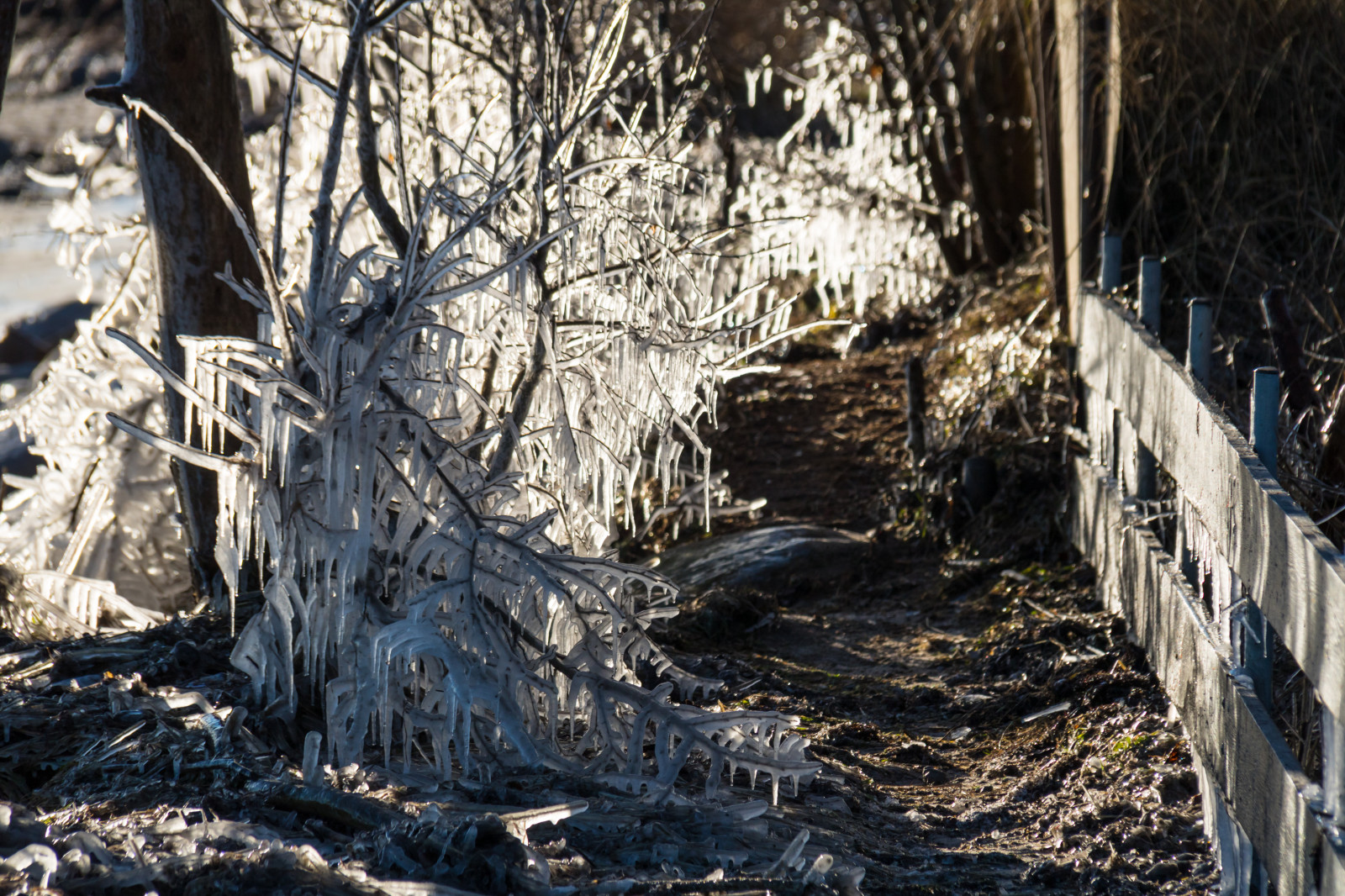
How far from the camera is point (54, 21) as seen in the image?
3456cm

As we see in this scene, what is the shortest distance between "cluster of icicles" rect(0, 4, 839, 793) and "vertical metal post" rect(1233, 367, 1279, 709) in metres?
1.22

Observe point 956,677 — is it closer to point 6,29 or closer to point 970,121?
point 6,29

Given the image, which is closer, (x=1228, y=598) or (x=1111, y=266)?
(x=1228, y=598)

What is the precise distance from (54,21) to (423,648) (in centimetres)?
3811

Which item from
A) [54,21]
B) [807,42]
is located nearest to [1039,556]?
[807,42]

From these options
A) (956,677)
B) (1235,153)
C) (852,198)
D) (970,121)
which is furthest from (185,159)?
(970,121)

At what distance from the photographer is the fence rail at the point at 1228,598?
2.39 metres

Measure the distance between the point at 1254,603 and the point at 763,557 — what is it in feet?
12.0

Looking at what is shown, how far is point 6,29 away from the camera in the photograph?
498 cm

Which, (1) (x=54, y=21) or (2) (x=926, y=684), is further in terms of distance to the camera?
(1) (x=54, y=21)

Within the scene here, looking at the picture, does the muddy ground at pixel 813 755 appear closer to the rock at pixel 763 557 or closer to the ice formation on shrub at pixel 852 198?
the rock at pixel 763 557

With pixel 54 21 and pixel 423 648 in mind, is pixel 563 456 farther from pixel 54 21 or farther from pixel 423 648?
pixel 54 21

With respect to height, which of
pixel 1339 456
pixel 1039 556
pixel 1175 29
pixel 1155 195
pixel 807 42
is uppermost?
pixel 807 42

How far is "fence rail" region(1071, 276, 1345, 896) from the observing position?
94.1 inches
